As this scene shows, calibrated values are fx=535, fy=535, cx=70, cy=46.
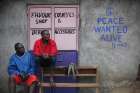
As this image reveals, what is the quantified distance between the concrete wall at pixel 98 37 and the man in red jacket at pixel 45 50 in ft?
2.69

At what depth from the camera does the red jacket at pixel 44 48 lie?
12.2 meters

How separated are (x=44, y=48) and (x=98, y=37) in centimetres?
148

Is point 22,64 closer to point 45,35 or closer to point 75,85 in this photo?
point 45,35

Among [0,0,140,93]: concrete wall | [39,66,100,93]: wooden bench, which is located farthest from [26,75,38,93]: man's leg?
[0,0,140,93]: concrete wall

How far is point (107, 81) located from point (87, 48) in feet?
3.11

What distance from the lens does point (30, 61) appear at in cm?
1212

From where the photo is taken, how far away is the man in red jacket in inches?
475

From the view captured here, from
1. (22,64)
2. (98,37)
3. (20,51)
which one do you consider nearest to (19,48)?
(20,51)

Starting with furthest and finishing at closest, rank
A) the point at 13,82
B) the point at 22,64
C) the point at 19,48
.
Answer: the point at 22,64, the point at 19,48, the point at 13,82

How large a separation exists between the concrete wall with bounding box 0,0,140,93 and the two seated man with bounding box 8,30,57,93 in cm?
87

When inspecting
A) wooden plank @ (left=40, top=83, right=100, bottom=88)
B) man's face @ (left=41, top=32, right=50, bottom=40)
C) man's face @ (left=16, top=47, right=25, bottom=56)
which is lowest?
wooden plank @ (left=40, top=83, right=100, bottom=88)

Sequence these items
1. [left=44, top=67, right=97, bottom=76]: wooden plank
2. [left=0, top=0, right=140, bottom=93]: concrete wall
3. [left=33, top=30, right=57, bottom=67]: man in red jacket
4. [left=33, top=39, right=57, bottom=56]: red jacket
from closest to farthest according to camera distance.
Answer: [left=33, top=30, right=57, bottom=67]: man in red jacket, [left=33, top=39, right=57, bottom=56]: red jacket, [left=44, top=67, right=97, bottom=76]: wooden plank, [left=0, top=0, right=140, bottom=93]: concrete wall

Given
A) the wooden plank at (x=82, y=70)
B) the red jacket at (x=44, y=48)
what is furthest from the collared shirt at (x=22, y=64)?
the wooden plank at (x=82, y=70)

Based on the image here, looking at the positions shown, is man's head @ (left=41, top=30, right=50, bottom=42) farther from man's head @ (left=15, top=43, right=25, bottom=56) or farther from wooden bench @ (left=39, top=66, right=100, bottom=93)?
wooden bench @ (left=39, top=66, right=100, bottom=93)
